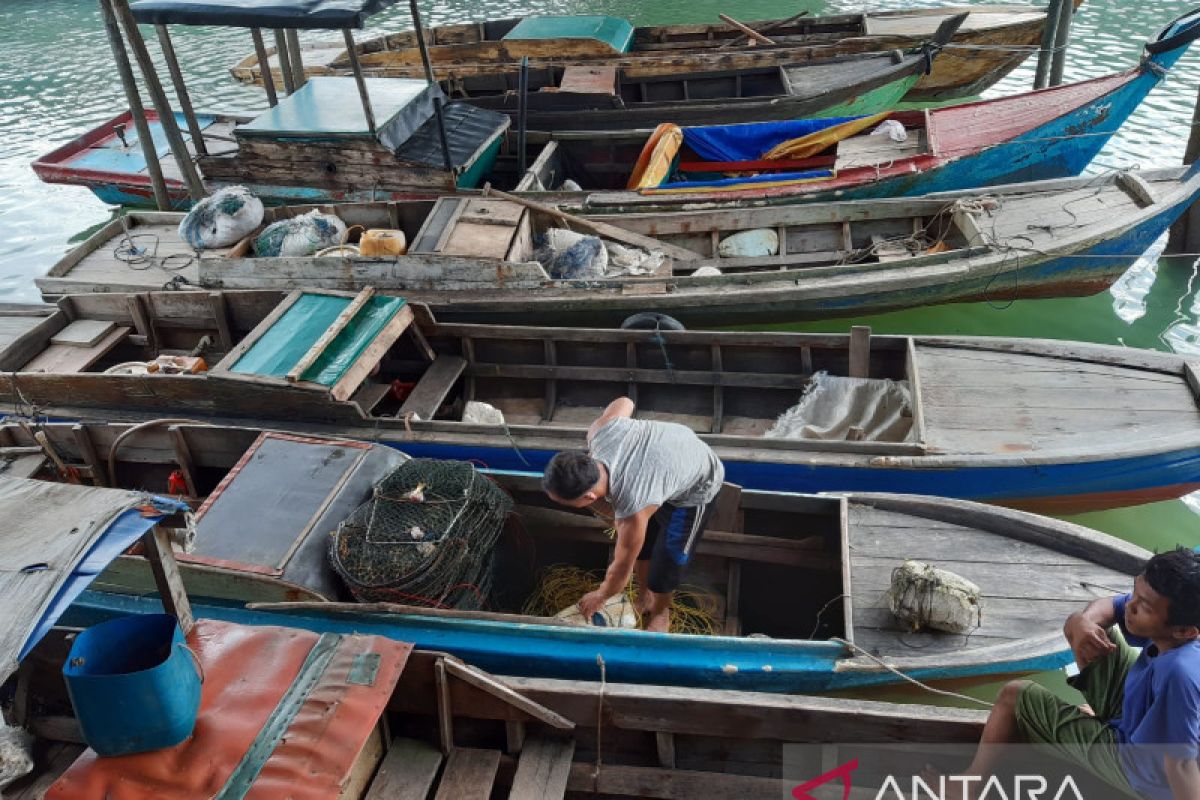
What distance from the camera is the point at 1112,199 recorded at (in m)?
7.44

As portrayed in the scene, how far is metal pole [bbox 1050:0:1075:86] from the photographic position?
1080cm

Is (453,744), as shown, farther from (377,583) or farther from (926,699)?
(926,699)

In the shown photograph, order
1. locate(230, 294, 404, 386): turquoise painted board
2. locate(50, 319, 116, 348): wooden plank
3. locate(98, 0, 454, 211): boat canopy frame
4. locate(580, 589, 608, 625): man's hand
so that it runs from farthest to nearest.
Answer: locate(98, 0, 454, 211): boat canopy frame, locate(50, 319, 116, 348): wooden plank, locate(230, 294, 404, 386): turquoise painted board, locate(580, 589, 608, 625): man's hand

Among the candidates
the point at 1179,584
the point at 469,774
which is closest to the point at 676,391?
the point at 469,774

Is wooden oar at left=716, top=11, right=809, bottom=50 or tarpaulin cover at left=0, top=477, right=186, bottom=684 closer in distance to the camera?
tarpaulin cover at left=0, top=477, right=186, bottom=684

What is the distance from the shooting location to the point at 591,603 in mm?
4301

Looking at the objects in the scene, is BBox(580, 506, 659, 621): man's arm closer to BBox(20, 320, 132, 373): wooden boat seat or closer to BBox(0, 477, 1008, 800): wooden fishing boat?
BBox(0, 477, 1008, 800): wooden fishing boat

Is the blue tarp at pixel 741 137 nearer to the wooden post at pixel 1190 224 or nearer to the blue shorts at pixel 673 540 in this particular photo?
the wooden post at pixel 1190 224

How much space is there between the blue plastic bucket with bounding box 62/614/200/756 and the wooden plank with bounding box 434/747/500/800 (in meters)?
1.13

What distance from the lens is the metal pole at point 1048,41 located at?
1073 cm

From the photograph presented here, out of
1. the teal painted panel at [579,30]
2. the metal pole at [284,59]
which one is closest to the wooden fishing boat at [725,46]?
the teal painted panel at [579,30]

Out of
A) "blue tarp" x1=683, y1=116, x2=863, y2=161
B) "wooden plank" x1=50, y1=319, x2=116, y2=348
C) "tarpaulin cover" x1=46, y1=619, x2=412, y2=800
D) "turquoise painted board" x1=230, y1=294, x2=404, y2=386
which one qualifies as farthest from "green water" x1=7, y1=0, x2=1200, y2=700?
"wooden plank" x1=50, y1=319, x2=116, y2=348

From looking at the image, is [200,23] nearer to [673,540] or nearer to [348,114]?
[348,114]

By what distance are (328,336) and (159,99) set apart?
4957 millimetres
